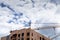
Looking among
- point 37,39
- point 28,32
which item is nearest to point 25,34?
point 28,32

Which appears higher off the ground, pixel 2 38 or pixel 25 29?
pixel 25 29

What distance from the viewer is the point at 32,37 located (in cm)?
4619

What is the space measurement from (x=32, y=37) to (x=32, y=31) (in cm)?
193

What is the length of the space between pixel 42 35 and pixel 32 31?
529 centimetres

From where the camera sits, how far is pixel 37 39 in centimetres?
4716

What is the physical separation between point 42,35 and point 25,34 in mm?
6554

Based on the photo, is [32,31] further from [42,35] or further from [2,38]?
[2,38]

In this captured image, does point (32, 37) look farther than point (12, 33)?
No

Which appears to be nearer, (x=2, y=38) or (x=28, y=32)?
(x=28, y=32)

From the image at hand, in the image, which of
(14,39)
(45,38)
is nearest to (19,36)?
(14,39)

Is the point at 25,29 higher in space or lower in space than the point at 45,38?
higher

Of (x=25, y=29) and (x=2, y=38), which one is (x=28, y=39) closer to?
(x=25, y=29)

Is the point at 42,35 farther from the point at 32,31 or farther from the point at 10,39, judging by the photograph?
the point at 10,39

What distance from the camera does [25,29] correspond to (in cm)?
4650
